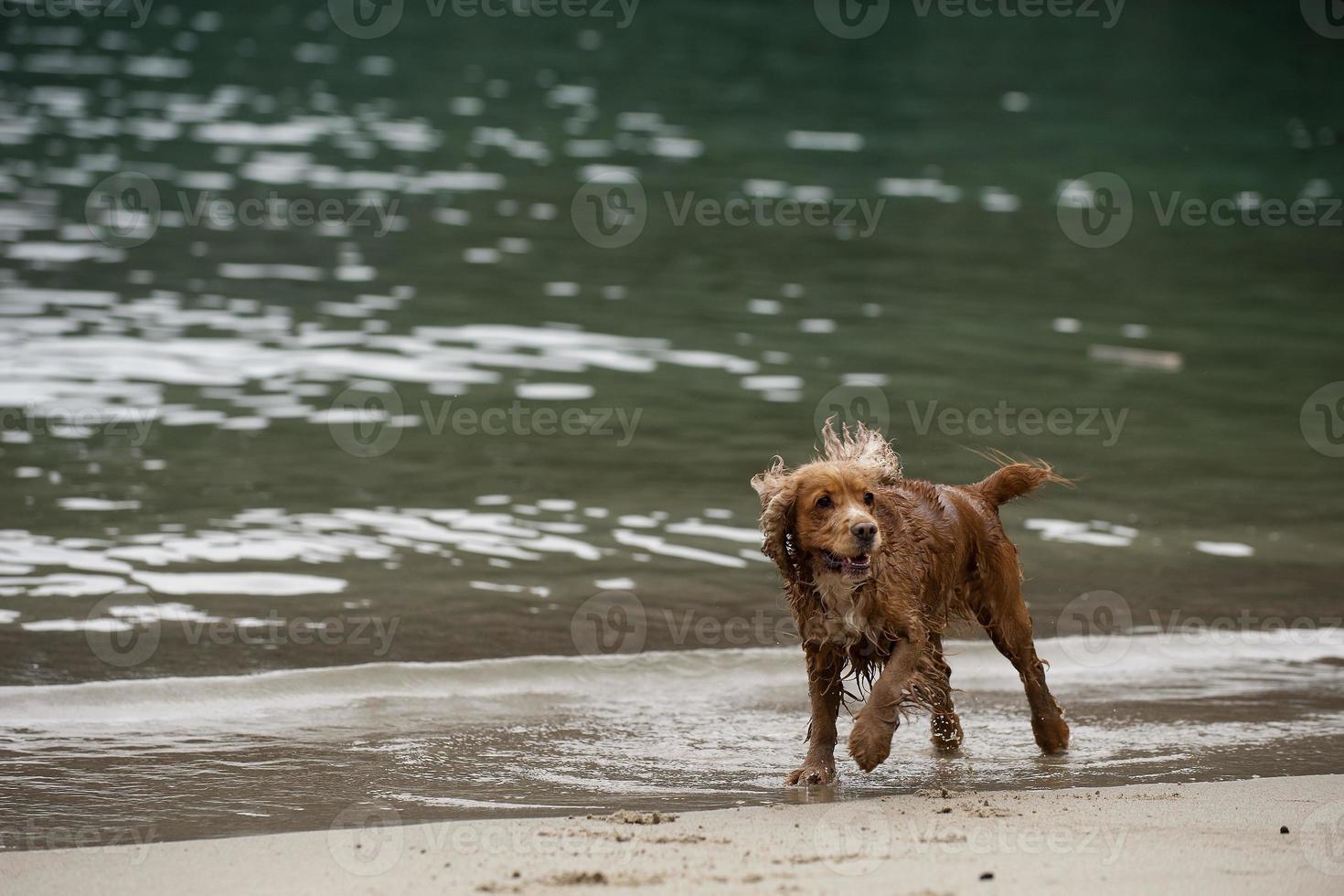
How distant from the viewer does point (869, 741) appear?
624 centimetres

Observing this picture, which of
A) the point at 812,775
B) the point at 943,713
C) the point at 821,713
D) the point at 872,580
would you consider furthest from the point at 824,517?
the point at 943,713

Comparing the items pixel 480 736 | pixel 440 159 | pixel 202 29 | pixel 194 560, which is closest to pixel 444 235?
pixel 440 159

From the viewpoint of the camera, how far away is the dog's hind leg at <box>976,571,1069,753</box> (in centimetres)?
712

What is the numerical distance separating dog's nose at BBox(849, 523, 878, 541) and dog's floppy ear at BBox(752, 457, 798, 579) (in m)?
0.36

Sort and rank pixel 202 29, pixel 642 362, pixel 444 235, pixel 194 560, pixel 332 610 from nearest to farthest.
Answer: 1. pixel 332 610
2. pixel 194 560
3. pixel 642 362
4. pixel 444 235
5. pixel 202 29

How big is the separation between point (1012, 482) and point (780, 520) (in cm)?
137

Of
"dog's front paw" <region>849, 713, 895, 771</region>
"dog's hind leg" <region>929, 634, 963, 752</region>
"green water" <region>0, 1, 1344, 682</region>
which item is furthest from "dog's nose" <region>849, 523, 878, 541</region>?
"green water" <region>0, 1, 1344, 682</region>

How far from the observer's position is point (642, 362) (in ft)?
47.9

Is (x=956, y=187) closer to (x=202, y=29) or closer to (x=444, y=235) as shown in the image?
(x=444, y=235)

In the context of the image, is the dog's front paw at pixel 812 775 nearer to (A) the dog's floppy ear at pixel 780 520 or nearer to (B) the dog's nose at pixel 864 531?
(A) the dog's floppy ear at pixel 780 520

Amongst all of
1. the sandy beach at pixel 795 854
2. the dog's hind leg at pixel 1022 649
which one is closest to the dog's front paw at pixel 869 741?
the sandy beach at pixel 795 854

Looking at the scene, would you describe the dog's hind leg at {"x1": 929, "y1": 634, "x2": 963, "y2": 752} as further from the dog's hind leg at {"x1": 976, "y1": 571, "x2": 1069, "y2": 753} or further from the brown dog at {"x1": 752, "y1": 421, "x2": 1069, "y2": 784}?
the dog's hind leg at {"x1": 976, "y1": 571, "x2": 1069, "y2": 753}

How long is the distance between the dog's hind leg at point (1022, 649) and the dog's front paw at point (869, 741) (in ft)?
3.62

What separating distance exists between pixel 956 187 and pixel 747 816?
19342 mm
